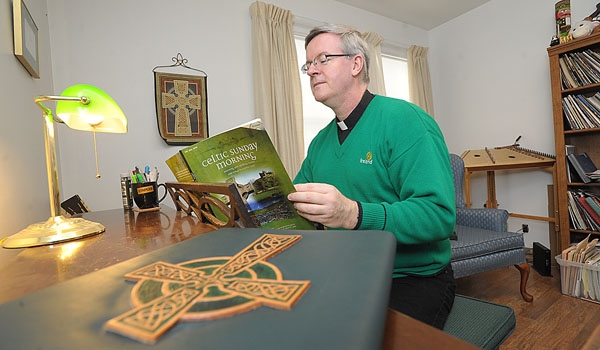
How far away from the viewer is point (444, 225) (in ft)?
2.85

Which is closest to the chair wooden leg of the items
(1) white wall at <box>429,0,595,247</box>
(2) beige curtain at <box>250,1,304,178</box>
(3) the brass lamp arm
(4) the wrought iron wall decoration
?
(1) white wall at <box>429,0,595,247</box>

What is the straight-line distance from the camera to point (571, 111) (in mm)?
2662

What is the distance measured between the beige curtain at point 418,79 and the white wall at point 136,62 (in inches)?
81.1

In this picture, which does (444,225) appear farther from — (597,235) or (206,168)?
(597,235)

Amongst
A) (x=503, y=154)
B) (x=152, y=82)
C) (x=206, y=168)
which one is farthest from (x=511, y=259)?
(x=152, y=82)

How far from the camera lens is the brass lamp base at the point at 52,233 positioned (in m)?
0.72

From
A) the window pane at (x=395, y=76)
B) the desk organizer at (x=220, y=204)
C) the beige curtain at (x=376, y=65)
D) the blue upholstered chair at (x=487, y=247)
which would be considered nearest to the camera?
the desk organizer at (x=220, y=204)

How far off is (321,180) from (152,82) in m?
1.78

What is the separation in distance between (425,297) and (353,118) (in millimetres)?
606

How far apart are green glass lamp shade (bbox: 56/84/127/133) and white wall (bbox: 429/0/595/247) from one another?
3.60 m

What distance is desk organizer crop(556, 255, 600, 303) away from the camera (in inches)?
82.0

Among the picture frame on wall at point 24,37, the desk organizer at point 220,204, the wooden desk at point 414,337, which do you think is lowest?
the wooden desk at point 414,337

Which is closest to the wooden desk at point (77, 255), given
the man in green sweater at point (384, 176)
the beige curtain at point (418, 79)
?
the man in green sweater at point (384, 176)

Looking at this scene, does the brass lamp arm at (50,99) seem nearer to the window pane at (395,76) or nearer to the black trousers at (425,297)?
the black trousers at (425,297)
